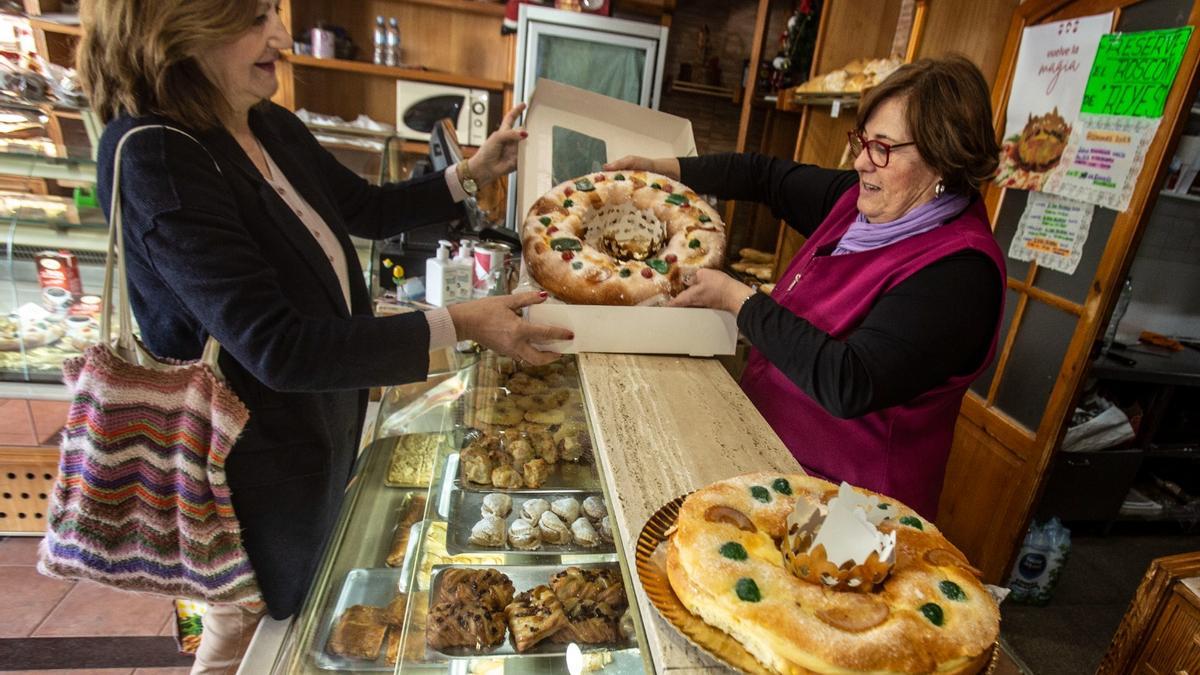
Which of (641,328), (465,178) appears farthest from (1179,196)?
(465,178)

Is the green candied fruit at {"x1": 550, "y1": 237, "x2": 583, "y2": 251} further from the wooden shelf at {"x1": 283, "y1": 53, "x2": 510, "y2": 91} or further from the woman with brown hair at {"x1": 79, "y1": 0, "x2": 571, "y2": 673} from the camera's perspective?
the wooden shelf at {"x1": 283, "y1": 53, "x2": 510, "y2": 91}

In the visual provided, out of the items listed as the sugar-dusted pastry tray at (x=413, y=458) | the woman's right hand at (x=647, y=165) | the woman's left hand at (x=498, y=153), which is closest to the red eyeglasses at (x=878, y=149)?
the woman's right hand at (x=647, y=165)

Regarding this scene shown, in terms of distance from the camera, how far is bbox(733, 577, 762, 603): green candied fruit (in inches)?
27.3

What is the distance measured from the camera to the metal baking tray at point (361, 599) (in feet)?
4.17

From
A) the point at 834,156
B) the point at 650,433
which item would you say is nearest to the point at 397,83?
the point at 834,156

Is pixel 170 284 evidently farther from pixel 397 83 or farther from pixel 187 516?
pixel 397 83

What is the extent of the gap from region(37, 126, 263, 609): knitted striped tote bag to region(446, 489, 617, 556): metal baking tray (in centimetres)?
44

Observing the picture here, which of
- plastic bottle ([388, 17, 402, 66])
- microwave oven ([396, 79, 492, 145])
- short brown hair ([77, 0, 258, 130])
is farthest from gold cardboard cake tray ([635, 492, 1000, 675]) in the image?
plastic bottle ([388, 17, 402, 66])

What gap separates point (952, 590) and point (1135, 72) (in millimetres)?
2490

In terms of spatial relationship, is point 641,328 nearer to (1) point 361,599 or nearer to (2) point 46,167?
(1) point 361,599

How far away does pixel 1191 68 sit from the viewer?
6.78ft

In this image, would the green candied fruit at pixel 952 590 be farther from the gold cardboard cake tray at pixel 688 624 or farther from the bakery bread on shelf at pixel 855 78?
the bakery bread on shelf at pixel 855 78

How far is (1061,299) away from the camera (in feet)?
8.56

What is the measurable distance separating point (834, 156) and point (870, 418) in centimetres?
292
